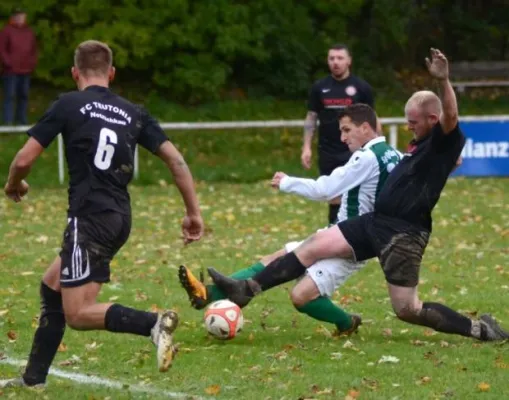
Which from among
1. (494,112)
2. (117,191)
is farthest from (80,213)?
(494,112)

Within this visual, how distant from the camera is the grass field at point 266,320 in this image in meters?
7.88

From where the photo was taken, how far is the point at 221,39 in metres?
26.4

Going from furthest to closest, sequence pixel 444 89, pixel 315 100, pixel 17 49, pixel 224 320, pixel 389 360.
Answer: pixel 17 49
pixel 315 100
pixel 224 320
pixel 389 360
pixel 444 89

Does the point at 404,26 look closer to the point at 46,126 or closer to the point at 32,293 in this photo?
the point at 32,293

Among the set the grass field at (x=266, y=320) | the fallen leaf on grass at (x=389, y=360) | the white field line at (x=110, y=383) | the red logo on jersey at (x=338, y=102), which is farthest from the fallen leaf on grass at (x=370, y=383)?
the red logo on jersey at (x=338, y=102)

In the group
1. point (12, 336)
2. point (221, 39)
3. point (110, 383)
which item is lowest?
point (12, 336)

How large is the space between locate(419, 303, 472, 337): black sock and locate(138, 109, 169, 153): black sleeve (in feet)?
7.57

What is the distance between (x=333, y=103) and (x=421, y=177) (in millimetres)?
5253

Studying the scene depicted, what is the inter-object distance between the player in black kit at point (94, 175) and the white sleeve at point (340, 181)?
5.23ft

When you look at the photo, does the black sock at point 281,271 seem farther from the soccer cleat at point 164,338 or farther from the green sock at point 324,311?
the soccer cleat at point 164,338

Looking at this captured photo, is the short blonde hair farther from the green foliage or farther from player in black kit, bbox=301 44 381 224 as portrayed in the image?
the green foliage

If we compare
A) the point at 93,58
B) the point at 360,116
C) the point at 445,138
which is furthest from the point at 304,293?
the point at 93,58

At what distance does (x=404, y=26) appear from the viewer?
28891mm

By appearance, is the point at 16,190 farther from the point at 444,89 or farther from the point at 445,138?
the point at 445,138
